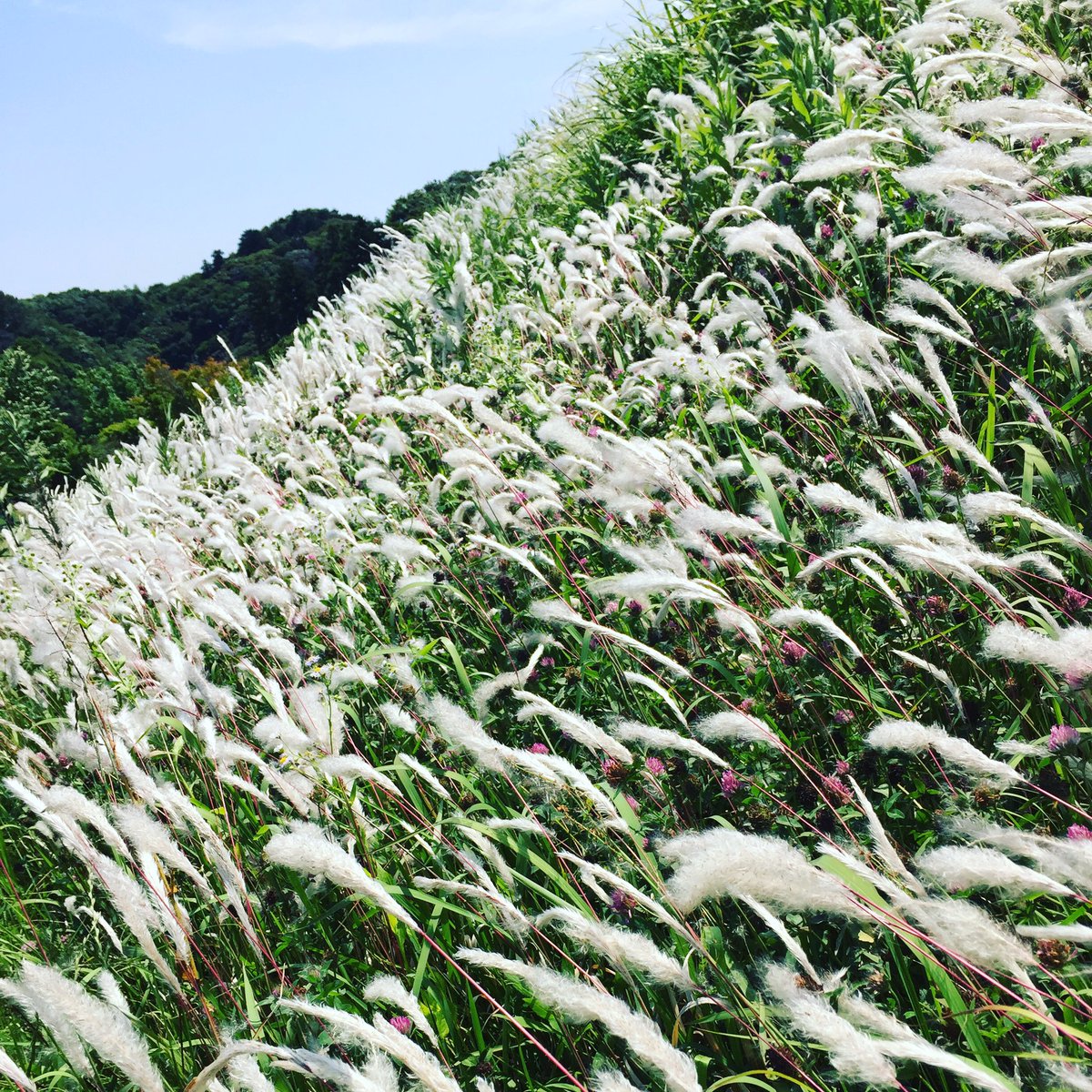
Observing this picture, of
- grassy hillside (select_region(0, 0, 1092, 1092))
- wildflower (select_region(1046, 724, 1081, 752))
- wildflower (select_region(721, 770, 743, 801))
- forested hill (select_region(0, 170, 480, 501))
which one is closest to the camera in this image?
grassy hillside (select_region(0, 0, 1092, 1092))

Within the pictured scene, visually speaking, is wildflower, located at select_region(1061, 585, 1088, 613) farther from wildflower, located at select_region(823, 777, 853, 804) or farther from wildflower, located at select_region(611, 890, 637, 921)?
wildflower, located at select_region(611, 890, 637, 921)

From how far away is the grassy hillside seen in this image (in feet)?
3.93

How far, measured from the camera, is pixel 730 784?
180 centimetres

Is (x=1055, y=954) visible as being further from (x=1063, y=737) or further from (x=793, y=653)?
(x=793, y=653)

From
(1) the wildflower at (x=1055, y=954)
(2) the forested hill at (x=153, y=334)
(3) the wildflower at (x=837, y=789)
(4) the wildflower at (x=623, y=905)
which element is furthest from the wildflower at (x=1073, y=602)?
(2) the forested hill at (x=153, y=334)

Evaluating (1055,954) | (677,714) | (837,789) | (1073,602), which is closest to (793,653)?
(677,714)

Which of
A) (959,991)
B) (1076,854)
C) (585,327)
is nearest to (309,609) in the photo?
(585,327)

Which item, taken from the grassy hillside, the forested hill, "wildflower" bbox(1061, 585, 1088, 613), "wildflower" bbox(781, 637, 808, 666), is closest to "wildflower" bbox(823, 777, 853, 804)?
the grassy hillside

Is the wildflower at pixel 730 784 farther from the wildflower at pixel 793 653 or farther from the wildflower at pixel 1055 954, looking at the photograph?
the wildflower at pixel 1055 954

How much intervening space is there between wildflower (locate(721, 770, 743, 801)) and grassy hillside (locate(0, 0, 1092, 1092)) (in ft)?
0.23

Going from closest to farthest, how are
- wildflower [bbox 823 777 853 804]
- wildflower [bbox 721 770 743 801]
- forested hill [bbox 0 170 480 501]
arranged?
wildflower [bbox 823 777 853 804] → wildflower [bbox 721 770 743 801] → forested hill [bbox 0 170 480 501]

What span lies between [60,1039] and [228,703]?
1.32 m

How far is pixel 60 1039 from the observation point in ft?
4.32

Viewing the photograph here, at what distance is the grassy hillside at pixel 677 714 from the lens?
3.93 ft
